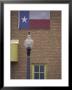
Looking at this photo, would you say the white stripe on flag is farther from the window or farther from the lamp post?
the window

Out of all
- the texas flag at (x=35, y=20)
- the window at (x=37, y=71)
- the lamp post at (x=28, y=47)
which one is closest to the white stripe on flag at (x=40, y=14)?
the texas flag at (x=35, y=20)

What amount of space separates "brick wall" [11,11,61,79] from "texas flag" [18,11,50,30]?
0.03 meters

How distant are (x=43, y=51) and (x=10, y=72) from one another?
31cm

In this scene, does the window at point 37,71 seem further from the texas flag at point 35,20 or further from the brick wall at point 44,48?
A: the texas flag at point 35,20

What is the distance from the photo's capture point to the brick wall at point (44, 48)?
3221mm

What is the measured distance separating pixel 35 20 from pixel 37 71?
409 millimetres

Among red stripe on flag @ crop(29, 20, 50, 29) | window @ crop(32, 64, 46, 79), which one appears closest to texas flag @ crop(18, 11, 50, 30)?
red stripe on flag @ crop(29, 20, 50, 29)

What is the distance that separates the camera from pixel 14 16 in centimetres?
324

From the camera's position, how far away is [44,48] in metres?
3.24

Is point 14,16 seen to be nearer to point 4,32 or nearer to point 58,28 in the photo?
point 4,32

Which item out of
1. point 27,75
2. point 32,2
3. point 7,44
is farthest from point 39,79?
point 32,2

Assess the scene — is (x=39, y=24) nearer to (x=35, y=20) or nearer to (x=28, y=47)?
(x=35, y=20)

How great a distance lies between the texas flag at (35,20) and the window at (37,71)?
312 mm

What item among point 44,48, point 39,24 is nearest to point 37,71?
point 44,48
